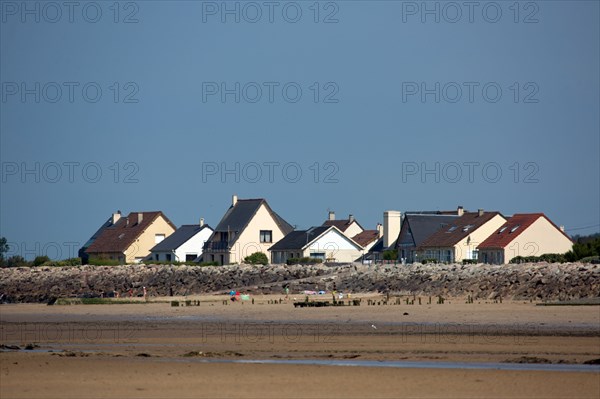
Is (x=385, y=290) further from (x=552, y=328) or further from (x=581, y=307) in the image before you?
(x=552, y=328)

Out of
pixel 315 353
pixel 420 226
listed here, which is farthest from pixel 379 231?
pixel 315 353

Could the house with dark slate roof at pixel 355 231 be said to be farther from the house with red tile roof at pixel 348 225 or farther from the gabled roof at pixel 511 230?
the gabled roof at pixel 511 230

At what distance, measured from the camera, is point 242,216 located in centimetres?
8125

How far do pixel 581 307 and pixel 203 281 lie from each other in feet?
99.8

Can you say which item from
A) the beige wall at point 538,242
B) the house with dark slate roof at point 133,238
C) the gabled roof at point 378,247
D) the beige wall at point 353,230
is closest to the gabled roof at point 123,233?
the house with dark slate roof at point 133,238

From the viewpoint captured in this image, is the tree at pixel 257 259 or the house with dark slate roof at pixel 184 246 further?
the house with dark slate roof at pixel 184 246

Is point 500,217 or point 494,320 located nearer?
point 494,320

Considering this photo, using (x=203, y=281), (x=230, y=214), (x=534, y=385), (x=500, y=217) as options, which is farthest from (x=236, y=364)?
(x=230, y=214)

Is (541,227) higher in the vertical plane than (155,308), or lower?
higher

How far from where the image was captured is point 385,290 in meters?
49.2

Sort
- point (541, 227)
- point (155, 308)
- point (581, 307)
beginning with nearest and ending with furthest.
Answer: point (581, 307), point (155, 308), point (541, 227)

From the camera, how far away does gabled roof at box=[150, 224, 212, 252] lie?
85.0m

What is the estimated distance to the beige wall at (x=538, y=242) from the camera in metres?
66.2

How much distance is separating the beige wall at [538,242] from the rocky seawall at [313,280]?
12.5 m
